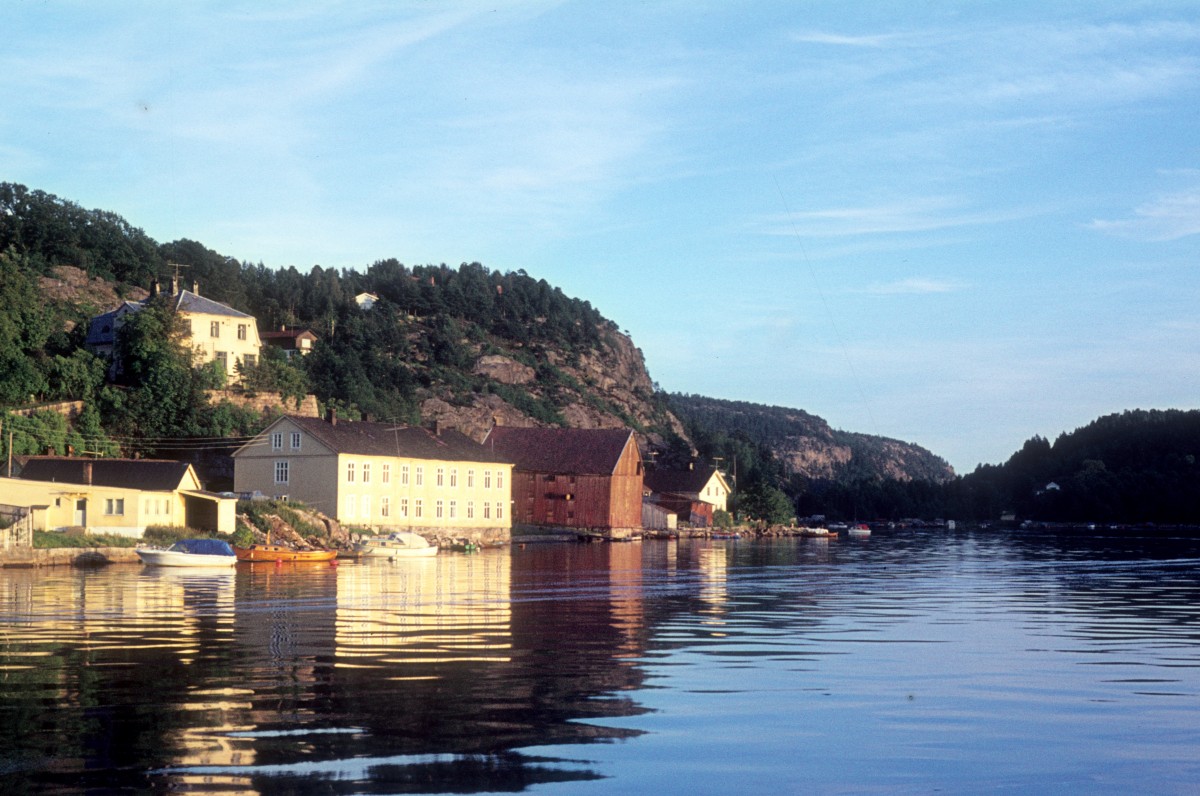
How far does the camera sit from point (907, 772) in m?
13.4

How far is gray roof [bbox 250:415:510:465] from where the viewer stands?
86.2 meters

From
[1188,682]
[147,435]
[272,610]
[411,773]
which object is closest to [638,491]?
[147,435]

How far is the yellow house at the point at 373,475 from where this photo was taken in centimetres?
8531

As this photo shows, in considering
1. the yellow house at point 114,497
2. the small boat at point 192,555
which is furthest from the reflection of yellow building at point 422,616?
the yellow house at point 114,497

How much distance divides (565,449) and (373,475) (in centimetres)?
3084

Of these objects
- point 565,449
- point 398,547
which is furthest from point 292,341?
point 398,547

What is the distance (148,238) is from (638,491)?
239 ft

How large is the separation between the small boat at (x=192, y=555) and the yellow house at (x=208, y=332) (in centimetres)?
4593

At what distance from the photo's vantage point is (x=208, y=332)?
4094 inches

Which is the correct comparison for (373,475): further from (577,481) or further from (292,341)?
(292,341)

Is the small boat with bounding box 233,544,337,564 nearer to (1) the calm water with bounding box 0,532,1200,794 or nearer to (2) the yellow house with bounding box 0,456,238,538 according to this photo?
(2) the yellow house with bounding box 0,456,238,538

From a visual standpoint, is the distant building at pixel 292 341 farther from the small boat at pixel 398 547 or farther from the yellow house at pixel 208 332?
the small boat at pixel 398 547

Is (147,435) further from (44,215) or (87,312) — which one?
(44,215)

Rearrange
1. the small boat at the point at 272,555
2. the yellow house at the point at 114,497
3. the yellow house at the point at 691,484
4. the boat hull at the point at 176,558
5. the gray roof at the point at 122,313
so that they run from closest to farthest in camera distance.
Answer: the boat hull at the point at 176,558
the yellow house at the point at 114,497
the small boat at the point at 272,555
the gray roof at the point at 122,313
the yellow house at the point at 691,484
